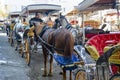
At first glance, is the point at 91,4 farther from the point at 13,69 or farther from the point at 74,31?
the point at 13,69

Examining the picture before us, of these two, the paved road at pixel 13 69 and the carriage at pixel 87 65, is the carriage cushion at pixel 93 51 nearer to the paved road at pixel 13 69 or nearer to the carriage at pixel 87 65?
the carriage at pixel 87 65

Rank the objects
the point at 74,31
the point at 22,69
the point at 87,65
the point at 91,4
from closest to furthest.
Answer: the point at 87,65, the point at 91,4, the point at 74,31, the point at 22,69

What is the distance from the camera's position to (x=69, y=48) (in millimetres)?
9297

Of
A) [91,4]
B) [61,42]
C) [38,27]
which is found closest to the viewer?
[91,4]

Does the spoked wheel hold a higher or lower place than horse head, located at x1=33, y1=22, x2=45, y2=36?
lower

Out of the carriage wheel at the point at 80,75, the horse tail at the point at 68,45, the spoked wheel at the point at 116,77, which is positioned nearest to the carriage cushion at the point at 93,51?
the carriage wheel at the point at 80,75

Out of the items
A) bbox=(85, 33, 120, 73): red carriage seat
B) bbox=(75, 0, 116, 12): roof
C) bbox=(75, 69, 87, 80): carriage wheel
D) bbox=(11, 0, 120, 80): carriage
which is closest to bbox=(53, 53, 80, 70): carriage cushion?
bbox=(11, 0, 120, 80): carriage

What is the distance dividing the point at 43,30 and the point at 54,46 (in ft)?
7.69

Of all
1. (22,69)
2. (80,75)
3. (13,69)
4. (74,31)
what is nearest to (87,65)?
(80,75)

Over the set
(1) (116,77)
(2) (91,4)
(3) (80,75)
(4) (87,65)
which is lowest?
(3) (80,75)

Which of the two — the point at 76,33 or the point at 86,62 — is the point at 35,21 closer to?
the point at 76,33

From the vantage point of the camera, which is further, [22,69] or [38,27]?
[38,27]

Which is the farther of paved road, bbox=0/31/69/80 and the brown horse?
paved road, bbox=0/31/69/80

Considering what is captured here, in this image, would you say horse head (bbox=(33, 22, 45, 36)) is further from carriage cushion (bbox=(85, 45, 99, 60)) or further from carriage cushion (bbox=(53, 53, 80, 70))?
carriage cushion (bbox=(85, 45, 99, 60))
